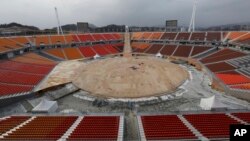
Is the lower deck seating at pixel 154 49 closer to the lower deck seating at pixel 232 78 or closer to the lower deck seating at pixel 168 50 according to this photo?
the lower deck seating at pixel 168 50

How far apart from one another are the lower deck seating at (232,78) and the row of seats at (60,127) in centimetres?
2517

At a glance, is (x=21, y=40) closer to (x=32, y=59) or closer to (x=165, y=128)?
(x=32, y=59)

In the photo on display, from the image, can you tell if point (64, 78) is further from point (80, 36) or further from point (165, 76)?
point (80, 36)

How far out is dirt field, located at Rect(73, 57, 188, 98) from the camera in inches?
1278

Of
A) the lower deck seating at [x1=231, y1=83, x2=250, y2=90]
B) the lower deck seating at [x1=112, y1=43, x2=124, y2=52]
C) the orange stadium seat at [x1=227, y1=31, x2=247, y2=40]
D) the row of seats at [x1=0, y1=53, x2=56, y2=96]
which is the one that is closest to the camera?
the lower deck seating at [x1=231, y1=83, x2=250, y2=90]

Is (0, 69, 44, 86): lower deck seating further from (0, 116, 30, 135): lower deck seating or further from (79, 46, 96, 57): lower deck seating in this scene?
(79, 46, 96, 57): lower deck seating

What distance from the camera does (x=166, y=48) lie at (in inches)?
2677

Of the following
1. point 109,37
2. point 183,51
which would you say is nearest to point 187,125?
point 183,51

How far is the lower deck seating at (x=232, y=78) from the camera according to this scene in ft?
112

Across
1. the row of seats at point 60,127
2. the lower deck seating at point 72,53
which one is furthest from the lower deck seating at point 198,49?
the row of seats at point 60,127

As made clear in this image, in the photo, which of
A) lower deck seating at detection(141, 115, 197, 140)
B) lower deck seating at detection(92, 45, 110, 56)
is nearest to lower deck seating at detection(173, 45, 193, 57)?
lower deck seating at detection(92, 45, 110, 56)

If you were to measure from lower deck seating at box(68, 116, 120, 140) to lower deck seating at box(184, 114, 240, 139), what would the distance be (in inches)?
331

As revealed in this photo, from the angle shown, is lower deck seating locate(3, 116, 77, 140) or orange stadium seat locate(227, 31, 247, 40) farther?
orange stadium seat locate(227, 31, 247, 40)

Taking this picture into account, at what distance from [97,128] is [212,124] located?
12.1 m
